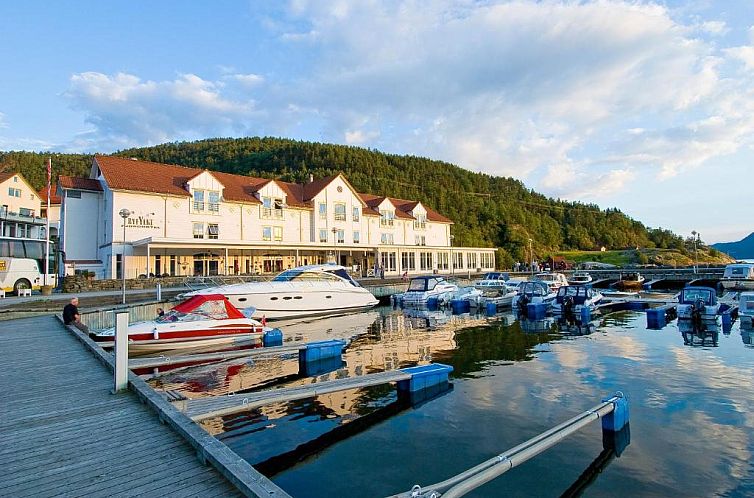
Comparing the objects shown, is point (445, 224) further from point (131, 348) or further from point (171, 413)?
point (171, 413)

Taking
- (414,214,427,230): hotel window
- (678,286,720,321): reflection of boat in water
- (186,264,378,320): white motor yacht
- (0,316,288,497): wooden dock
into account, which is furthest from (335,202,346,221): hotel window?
(0,316,288,497): wooden dock

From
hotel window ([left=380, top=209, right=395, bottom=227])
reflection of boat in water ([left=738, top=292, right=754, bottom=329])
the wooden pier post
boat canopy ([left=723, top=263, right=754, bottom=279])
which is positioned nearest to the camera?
the wooden pier post

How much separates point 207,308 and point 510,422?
11.5 m

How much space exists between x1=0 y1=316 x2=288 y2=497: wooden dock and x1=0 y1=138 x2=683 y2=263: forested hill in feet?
255

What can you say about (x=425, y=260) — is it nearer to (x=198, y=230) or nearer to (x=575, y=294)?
(x=198, y=230)

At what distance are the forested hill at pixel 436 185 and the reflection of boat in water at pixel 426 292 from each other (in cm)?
5169

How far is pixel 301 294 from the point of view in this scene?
945 inches

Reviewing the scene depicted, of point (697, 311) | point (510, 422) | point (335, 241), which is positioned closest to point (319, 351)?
point (510, 422)

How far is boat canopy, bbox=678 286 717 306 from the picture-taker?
2209 centimetres

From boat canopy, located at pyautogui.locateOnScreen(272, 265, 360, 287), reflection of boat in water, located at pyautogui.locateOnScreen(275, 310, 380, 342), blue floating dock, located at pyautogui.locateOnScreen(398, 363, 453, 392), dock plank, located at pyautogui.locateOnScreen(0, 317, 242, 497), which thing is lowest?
reflection of boat in water, located at pyautogui.locateOnScreen(275, 310, 380, 342)

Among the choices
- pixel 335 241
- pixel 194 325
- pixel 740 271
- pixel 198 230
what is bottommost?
pixel 194 325

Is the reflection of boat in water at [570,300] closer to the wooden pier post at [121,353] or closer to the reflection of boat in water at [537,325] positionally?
the reflection of boat in water at [537,325]

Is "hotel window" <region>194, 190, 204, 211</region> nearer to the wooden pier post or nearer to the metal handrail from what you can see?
the wooden pier post

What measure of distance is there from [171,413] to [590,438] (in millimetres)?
6988
